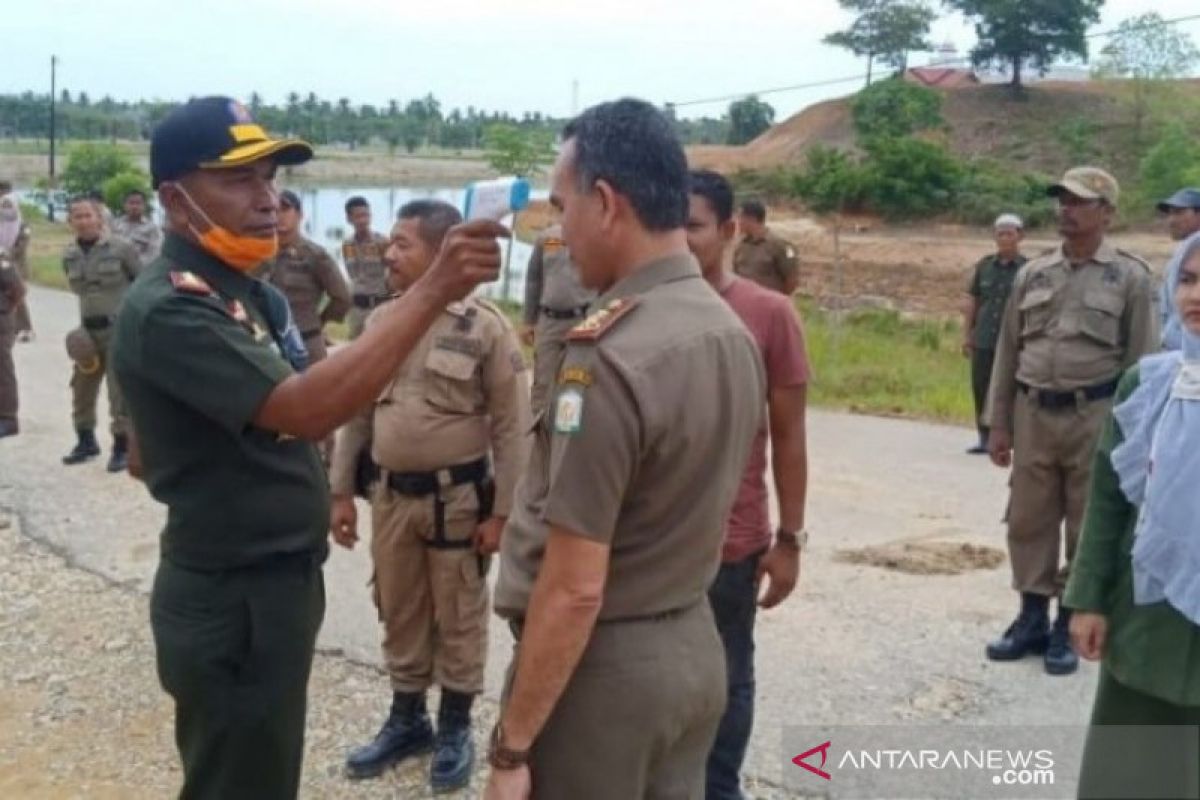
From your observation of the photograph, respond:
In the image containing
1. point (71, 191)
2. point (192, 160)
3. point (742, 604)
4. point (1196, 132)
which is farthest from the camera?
point (1196, 132)

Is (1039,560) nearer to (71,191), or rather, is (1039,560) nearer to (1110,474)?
(1110,474)

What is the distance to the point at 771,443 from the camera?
3.53 m

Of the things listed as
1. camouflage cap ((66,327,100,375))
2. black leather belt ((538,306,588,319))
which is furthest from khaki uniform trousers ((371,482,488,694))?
camouflage cap ((66,327,100,375))

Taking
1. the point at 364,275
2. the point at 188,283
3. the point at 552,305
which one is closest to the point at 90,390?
the point at 364,275

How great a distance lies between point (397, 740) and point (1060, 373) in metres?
2.80

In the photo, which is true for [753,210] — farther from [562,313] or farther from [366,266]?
[366,266]

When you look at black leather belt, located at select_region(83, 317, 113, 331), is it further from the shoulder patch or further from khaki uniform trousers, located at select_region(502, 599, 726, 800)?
khaki uniform trousers, located at select_region(502, 599, 726, 800)

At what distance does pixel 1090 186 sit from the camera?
478 cm

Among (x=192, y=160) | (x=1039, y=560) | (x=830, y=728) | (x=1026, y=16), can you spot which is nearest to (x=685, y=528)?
(x=192, y=160)

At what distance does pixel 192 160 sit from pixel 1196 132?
51.3 m

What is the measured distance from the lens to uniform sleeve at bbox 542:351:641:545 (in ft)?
6.49

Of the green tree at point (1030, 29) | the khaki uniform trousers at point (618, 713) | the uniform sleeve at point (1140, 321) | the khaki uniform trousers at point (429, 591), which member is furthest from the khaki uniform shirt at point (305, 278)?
the green tree at point (1030, 29)

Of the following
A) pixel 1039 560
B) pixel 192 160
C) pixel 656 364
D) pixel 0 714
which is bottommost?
pixel 0 714

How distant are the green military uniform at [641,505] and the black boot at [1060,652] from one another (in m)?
2.95
